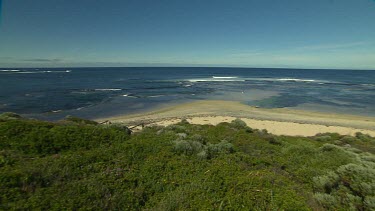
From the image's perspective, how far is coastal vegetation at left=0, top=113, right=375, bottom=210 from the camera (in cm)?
570

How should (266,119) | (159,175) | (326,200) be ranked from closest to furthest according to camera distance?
1. (326,200)
2. (159,175)
3. (266,119)

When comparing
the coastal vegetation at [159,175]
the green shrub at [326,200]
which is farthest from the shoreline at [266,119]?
the green shrub at [326,200]

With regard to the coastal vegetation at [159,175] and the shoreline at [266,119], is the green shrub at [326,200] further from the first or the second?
the shoreline at [266,119]

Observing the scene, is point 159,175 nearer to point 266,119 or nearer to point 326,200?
point 326,200

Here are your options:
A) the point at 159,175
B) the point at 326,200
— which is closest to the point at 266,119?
the point at 326,200

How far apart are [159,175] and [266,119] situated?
2369 centimetres

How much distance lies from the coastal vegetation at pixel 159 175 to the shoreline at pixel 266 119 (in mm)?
11865

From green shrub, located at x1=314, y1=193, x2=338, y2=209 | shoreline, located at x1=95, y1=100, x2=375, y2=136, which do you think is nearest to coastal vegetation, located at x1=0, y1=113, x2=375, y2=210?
green shrub, located at x1=314, y1=193, x2=338, y2=209

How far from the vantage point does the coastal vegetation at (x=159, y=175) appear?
18.7 ft

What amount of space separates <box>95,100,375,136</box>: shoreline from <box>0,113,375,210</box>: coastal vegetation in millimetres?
11865

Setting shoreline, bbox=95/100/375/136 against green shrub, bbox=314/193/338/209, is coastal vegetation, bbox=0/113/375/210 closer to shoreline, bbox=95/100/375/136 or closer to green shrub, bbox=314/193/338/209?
green shrub, bbox=314/193/338/209

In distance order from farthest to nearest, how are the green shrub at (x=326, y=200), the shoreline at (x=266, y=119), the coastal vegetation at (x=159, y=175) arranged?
the shoreline at (x=266, y=119) → the green shrub at (x=326, y=200) → the coastal vegetation at (x=159, y=175)

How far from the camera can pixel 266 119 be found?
28312 mm

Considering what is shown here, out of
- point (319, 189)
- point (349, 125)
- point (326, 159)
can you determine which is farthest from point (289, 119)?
point (319, 189)
